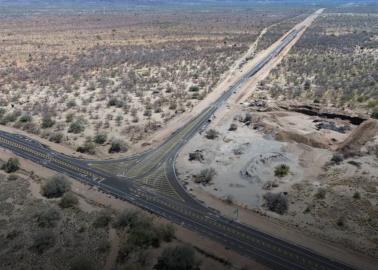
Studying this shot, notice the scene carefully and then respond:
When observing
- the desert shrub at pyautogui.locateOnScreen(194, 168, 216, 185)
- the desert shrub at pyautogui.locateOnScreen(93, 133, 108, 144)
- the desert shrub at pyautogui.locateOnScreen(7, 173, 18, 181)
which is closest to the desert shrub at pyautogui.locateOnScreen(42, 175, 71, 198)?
the desert shrub at pyautogui.locateOnScreen(7, 173, 18, 181)

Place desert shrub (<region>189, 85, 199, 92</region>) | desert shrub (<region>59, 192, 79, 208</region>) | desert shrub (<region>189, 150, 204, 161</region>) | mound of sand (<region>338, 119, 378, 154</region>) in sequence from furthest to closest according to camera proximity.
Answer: desert shrub (<region>189, 85, 199, 92</region>), mound of sand (<region>338, 119, 378, 154</region>), desert shrub (<region>189, 150, 204, 161</region>), desert shrub (<region>59, 192, 79, 208</region>)

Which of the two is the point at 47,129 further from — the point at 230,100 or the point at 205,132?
the point at 230,100

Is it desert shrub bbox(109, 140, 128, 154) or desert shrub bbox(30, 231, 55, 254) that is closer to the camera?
desert shrub bbox(30, 231, 55, 254)

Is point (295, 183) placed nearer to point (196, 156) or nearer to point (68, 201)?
point (196, 156)

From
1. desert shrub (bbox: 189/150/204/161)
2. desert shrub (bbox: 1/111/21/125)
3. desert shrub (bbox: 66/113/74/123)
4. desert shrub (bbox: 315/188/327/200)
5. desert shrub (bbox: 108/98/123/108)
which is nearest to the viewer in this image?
desert shrub (bbox: 315/188/327/200)

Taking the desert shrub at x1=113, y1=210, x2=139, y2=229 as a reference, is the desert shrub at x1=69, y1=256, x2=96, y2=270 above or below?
above

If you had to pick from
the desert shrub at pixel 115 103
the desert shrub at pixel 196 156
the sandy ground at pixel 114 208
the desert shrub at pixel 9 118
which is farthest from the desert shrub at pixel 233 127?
the desert shrub at pixel 9 118

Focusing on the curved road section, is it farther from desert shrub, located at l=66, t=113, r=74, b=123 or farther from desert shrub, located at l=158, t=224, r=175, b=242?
desert shrub, located at l=66, t=113, r=74, b=123
